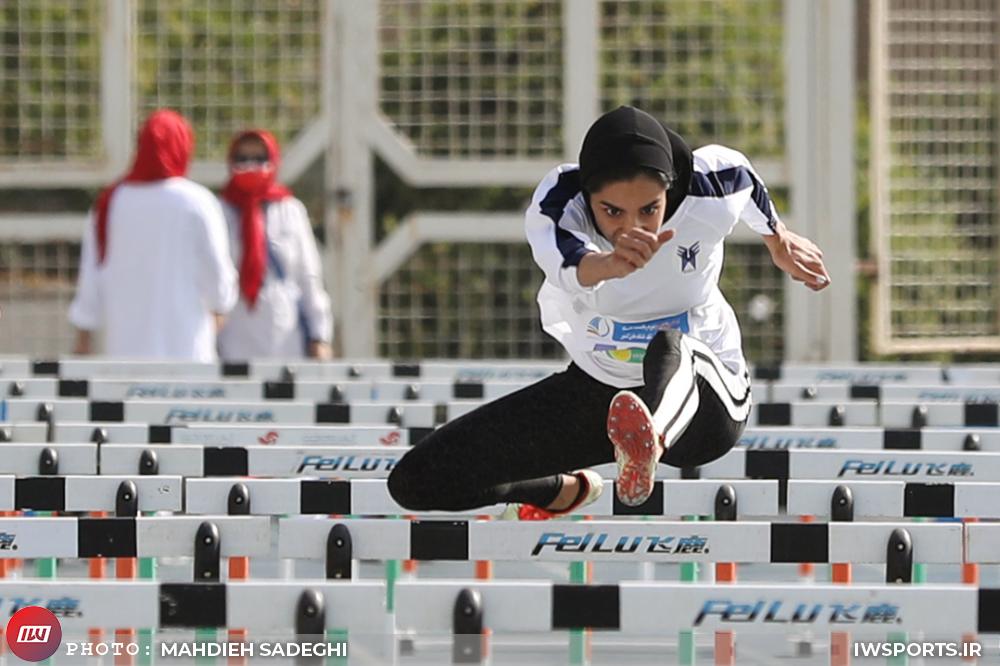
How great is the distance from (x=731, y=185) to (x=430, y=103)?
7.79 m

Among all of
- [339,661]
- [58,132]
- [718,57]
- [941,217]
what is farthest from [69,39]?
[339,661]

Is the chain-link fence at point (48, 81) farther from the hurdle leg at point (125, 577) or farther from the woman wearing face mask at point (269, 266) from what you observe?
the hurdle leg at point (125, 577)

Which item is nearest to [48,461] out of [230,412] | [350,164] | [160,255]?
[230,412]

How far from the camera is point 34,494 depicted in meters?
5.78

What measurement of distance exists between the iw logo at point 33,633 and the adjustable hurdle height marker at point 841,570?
1.85 metres

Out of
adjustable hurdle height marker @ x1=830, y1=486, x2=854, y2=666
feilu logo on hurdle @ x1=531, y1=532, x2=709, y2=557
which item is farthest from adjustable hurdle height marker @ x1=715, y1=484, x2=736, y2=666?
feilu logo on hurdle @ x1=531, y1=532, x2=709, y2=557

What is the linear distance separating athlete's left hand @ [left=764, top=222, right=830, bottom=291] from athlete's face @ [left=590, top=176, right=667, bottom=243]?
52cm

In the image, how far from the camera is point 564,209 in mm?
5824

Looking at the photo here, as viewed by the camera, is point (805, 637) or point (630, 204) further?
point (805, 637)

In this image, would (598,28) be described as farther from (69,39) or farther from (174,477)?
(174,477)

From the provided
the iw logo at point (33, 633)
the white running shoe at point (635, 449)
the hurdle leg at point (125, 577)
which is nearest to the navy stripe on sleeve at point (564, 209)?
the white running shoe at point (635, 449)

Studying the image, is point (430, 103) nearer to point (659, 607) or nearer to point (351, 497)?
point (351, 497)

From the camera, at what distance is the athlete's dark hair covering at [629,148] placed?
556cm

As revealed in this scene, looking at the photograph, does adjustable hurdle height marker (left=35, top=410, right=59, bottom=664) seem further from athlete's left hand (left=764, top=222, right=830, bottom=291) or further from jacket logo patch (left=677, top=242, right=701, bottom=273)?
athlete's left hand (left=764, top=222, right=830, bottom=291)
